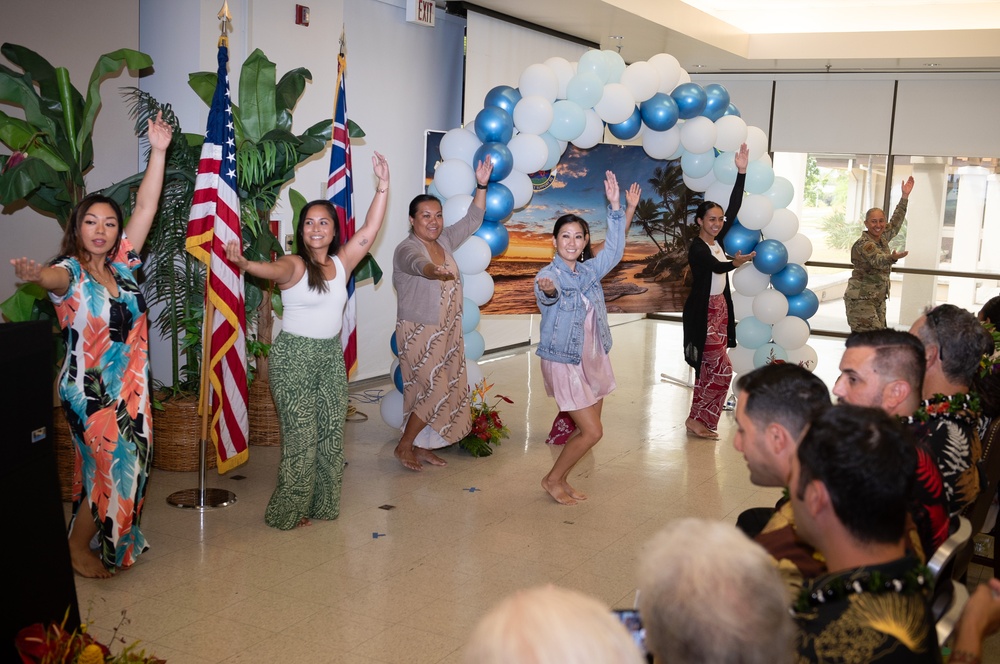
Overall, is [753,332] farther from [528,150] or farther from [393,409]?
[393,409]

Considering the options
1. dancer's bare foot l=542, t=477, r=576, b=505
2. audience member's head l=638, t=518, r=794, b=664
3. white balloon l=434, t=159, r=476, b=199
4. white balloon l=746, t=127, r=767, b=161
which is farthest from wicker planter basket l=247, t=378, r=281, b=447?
audience member's head l=638, t=518, r=794, b=664

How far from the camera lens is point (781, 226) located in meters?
7.69

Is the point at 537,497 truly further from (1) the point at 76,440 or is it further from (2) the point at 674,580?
(2) the point at 674,580

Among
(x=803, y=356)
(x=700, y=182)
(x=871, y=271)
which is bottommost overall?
(x=803, y=356)

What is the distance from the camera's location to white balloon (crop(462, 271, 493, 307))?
653 cm

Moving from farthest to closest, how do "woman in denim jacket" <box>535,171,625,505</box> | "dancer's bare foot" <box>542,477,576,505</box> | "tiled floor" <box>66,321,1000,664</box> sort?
"dancer's bare foot" <box>542,477,576,505</box> < "woman in denim jacket" <box>535,171,625,505</box> < "tiled floor" <box>66,321,1000,664</box>

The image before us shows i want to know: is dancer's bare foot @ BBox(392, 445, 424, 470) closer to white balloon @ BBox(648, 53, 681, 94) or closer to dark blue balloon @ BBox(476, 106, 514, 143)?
dark blue balloon @ BBox(476, 106, 514, 143)

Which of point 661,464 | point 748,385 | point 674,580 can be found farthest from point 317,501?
point 674,580

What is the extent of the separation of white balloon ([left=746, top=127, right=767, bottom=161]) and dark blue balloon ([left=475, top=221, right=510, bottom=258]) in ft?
7.35

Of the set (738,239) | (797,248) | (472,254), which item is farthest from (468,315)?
(797,248)

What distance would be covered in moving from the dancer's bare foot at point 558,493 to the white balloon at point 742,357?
120 inches

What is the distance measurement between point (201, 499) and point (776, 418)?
370cm

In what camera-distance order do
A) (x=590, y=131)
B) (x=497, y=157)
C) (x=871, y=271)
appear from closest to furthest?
1. (x=497, y=157)
2. (x=590, y=131)
3. (x=871, y=271)

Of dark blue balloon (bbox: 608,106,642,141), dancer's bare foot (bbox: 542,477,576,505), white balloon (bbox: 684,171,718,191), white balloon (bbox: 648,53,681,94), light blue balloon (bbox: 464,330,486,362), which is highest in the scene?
white balloon (bbox: 648,53,681,94)
